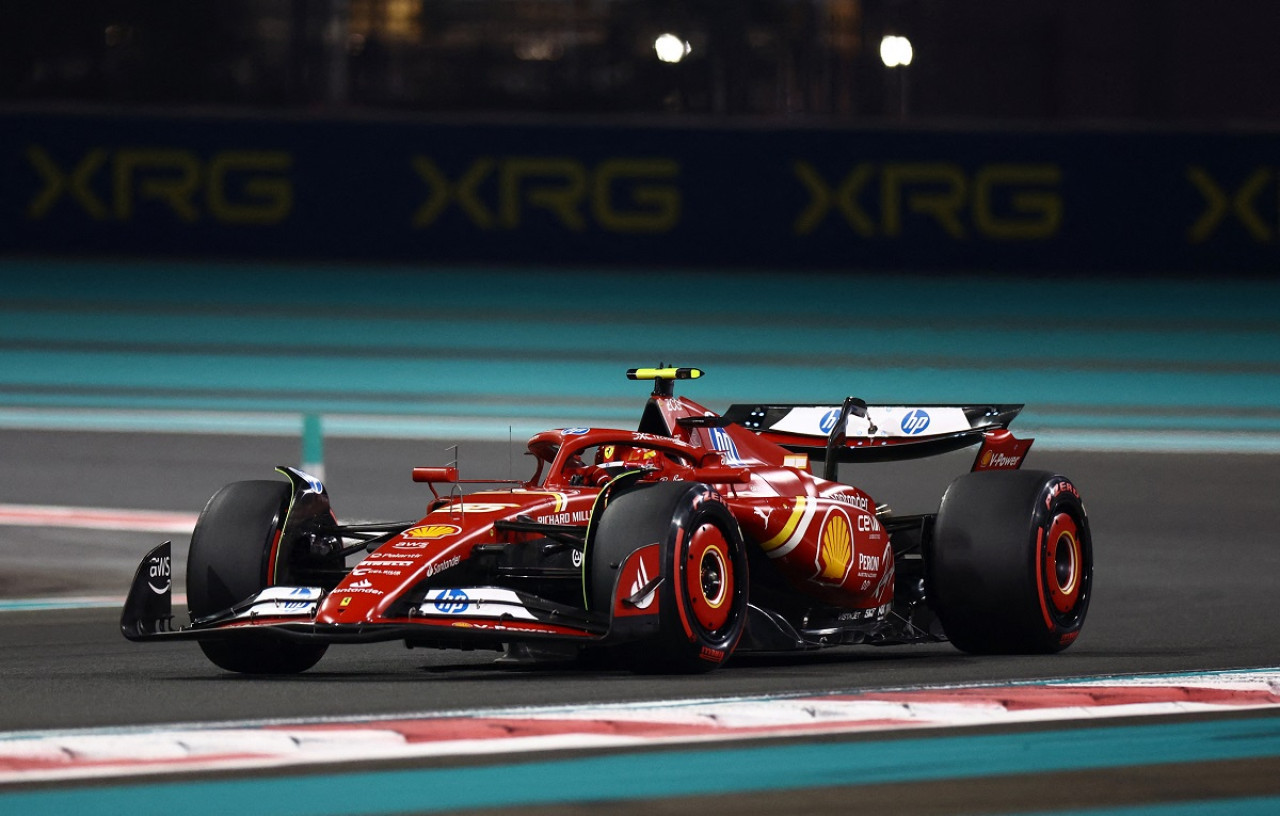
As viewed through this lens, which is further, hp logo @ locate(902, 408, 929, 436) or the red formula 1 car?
hp logo @ locate(902, 408, 929, 436)

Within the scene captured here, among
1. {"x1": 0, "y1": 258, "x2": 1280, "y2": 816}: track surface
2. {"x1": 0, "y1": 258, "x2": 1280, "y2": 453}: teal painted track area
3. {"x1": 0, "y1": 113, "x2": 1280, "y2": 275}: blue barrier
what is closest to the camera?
{"x1": 0, "y1": 258, "x2": 1280, "y2": 816}: track surface

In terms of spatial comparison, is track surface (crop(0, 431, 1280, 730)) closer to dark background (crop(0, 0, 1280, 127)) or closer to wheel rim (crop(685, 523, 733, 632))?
wheel rim (crop(685, 523, 733, 632))

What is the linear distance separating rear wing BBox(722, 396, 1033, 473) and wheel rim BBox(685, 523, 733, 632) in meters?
1.70

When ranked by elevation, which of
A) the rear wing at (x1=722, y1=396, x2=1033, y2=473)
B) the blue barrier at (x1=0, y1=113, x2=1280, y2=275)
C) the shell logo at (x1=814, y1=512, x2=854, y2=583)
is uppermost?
the blue barrier at (x1=0, y1=113, x2=1280, y2=275)

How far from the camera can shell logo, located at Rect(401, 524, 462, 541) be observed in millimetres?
7906

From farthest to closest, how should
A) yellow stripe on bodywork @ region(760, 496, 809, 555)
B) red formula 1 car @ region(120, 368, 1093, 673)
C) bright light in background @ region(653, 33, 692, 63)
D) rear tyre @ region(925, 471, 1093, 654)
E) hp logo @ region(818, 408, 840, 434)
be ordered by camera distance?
bright light in background @ region(653, 33, 692, 63) < hp logo @ region(818, 408, 840, 434) < rear tyre @ region(925, 471, 1093, 654) < yellow stripe on bodywork @ region(760, 496, 809, 555) < red formula 1 car @ region(120, 368, 1093, 673)

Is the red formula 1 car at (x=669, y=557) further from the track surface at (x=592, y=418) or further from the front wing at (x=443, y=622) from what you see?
the track surface at (x=592, y=418)

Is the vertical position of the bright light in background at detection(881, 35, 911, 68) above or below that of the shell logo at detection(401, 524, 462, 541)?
above

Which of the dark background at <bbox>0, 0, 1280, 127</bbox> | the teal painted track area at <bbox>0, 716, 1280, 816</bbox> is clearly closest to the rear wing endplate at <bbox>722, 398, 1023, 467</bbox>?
the teal painted track area at <bbox>0, 716, 1280, 816</bbox>

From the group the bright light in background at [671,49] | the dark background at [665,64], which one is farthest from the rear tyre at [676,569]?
the bright light in background at [671,49]

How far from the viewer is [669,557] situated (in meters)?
7.57

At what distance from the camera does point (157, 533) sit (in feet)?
43.6

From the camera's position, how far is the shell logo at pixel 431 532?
7906mm

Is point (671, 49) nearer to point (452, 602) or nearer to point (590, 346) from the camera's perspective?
point (590, 346)
